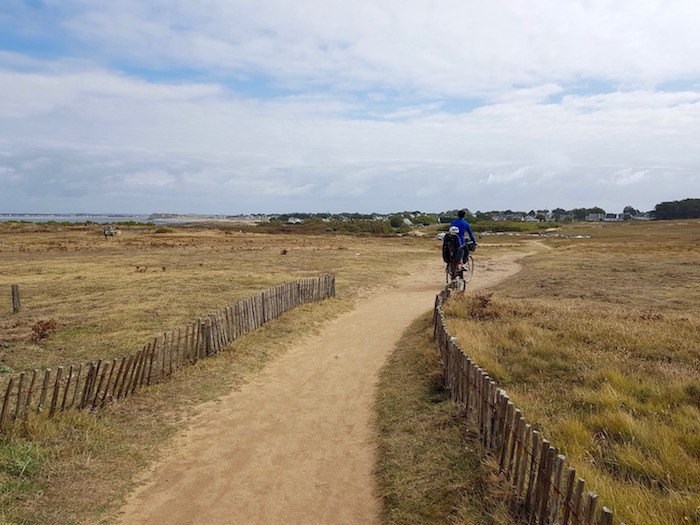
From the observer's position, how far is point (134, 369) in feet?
28.8

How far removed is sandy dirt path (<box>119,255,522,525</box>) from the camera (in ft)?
19.1

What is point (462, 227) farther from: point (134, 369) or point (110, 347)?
point (134, 369)

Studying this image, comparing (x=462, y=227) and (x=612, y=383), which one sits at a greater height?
(x=462, y=227)

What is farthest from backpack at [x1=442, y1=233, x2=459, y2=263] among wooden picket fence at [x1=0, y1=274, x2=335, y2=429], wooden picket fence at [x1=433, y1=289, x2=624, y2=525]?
wooden picket fence at [x1=433, y1=289, x2=624, y2=525]

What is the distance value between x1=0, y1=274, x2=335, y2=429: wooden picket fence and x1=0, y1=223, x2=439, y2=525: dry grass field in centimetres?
22

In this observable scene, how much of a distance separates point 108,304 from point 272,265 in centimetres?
1466

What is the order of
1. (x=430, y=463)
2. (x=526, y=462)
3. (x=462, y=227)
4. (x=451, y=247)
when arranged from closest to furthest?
(x=526, y=462) < (x=430, y=463) < (x=462, y=227) < (x=451, y=247)

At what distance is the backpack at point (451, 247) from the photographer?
16734mm

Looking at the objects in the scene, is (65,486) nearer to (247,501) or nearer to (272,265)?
(247,501)

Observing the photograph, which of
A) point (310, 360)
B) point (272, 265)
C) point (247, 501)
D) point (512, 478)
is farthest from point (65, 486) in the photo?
point (272, 265)

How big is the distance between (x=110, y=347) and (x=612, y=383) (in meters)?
10.4

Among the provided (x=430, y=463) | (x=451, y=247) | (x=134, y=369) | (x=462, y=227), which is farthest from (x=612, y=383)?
(x=451, y=247)

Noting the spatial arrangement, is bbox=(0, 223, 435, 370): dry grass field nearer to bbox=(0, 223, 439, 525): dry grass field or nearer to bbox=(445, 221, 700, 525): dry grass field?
bbox=(0, 223, 439, 525): dry grass field

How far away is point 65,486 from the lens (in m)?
5.95
